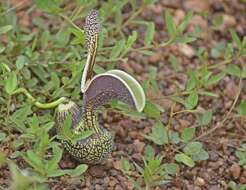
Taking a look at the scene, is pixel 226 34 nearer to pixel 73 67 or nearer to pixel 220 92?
pixel 220 92

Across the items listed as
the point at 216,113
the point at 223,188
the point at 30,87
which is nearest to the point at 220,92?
the point at 216,113

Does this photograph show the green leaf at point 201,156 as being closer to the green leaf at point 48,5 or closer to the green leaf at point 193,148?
the green leaf at point 193,148

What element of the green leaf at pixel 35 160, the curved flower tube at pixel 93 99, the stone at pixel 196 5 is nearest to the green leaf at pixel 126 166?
the curved flower tube at pixel 93 99

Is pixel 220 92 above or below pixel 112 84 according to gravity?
below

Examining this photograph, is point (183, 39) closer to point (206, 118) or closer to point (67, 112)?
point (206, 118)

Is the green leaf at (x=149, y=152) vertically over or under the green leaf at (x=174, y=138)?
under

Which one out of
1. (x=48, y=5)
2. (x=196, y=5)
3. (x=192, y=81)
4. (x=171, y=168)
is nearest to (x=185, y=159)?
(x=171, y=168)
